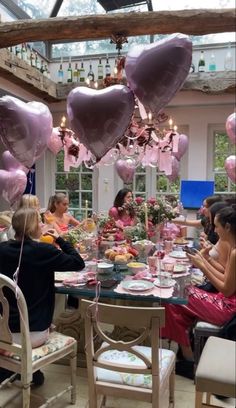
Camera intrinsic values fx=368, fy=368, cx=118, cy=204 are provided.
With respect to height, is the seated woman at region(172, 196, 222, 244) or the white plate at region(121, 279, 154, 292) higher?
the seated woman at region(172, 196, 222, 244)

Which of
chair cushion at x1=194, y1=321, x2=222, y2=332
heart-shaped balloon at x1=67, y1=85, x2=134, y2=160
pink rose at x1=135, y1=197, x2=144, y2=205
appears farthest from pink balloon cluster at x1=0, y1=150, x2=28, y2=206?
chair cushion at x1=194, y1=321, x2=222, y2=332

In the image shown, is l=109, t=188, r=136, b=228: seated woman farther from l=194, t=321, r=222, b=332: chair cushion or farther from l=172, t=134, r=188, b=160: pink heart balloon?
l=194, t=321, r=222, b=332: chair cushion

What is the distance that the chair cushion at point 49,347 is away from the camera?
5.10ft

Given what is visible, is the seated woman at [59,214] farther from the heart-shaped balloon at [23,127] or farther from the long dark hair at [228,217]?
the long dark hair at [228,217]

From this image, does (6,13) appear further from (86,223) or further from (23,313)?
(23,313)

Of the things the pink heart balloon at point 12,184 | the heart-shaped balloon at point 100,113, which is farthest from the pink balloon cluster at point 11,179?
the heart-shaped balloon at point 100,113

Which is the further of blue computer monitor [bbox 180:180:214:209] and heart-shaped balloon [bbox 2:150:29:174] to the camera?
heart-shaped balloon [bbox 2:150:29:174]

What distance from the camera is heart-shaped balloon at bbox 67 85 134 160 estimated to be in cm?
136

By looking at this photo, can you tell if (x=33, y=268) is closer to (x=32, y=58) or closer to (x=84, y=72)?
(x=84, y=72)

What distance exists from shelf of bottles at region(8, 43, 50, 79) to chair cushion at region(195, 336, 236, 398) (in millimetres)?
2591

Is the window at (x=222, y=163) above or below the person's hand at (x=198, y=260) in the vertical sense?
above

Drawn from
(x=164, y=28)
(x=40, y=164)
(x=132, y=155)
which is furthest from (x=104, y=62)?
(x=164, y=28)

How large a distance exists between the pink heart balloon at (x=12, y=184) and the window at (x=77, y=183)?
0.25 m

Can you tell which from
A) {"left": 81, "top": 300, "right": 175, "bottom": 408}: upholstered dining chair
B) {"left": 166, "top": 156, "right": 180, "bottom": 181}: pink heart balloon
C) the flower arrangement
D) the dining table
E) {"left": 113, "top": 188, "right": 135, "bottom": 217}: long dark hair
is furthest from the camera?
{"left": 113, "top": 188, "right": 135, "bottom": 217}: long dark hair
